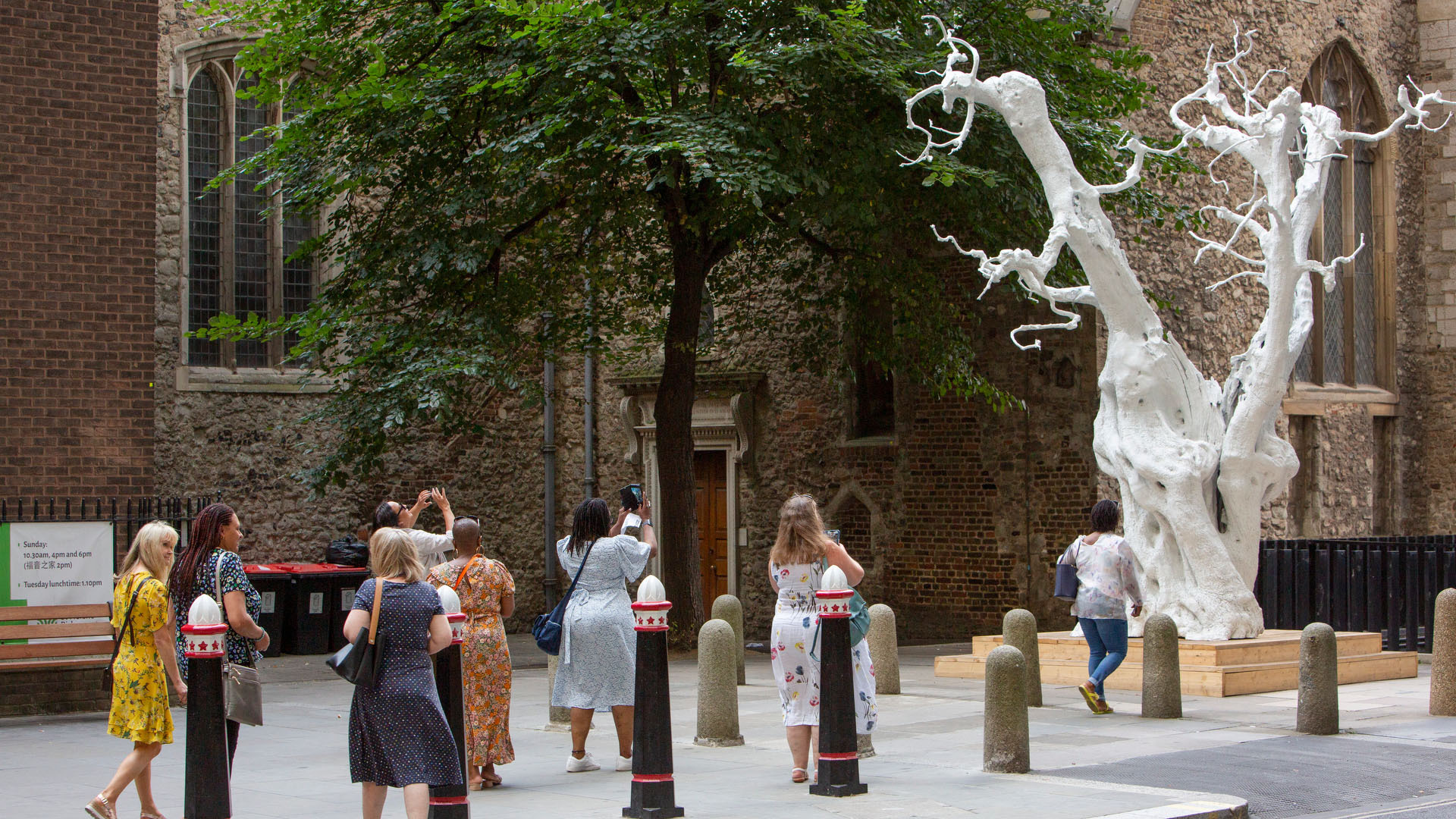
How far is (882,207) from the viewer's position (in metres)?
17.4

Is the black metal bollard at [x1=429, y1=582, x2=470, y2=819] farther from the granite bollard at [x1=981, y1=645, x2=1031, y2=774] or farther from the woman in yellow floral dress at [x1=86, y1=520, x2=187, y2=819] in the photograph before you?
the granite bollard at [x1=981, y1=645, x2=1031, y2=774]

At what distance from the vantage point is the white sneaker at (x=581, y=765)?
984 cm

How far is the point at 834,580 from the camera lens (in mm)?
8500

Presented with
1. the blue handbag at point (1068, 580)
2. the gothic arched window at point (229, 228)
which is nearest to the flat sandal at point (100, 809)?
the blue handbag at point (1068, 580)

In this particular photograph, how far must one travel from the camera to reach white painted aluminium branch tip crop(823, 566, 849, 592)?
849cm

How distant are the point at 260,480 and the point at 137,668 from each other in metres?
12.9

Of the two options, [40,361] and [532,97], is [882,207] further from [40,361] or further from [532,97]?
[40,361]

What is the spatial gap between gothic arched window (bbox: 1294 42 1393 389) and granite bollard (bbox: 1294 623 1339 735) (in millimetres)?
14792

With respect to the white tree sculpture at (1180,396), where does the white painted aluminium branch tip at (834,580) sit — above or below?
below

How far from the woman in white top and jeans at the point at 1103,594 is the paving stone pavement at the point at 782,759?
42 cm

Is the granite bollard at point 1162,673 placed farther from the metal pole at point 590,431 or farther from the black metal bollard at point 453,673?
the metal pole at point 590,431

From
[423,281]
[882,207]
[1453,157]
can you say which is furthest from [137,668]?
[1453,157]

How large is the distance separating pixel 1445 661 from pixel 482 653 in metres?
7.62

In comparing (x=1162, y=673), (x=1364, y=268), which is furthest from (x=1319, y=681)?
(x=1364, y=268)
